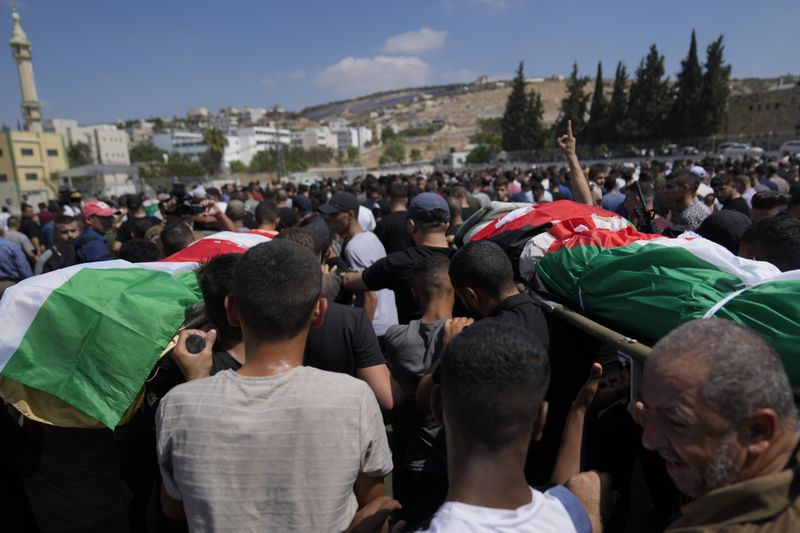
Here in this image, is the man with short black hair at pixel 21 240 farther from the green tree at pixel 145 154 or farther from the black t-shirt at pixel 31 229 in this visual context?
the green tree at pixel 145 154

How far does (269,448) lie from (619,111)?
168 ft

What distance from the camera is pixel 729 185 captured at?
636 cm

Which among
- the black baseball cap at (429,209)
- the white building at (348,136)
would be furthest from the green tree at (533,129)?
the white building at (348,136)

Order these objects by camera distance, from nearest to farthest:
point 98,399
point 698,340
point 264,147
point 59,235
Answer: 1. point 698,340
2. point 98,399
3. point 59,235
4. point 264,147

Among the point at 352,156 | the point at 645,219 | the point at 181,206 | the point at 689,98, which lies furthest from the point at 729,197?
the point at 352,156

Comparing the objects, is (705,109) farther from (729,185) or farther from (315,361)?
(315,361)

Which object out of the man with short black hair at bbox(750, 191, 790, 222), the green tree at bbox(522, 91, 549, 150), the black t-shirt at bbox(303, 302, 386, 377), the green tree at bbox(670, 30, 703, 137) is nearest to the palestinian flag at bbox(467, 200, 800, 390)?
the black t-shirt at bbox(303, 302, 386, 377)

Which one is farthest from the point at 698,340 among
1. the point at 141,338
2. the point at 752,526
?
the point at 141,338

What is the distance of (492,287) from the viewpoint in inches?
97.7

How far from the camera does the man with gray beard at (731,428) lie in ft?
3.66

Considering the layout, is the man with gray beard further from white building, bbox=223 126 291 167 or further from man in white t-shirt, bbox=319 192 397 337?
white building, bbox=223 126 291 167

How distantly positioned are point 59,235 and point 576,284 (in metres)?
6.10

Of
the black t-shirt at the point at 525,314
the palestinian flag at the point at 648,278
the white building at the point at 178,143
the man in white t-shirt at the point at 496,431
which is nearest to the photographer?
the man in white t-shirt at the point at 496,431

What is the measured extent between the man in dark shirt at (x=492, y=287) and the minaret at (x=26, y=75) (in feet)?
259
